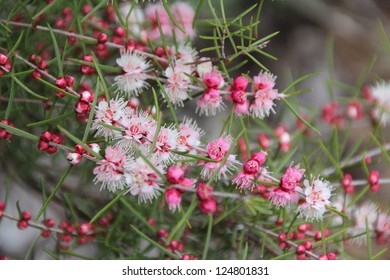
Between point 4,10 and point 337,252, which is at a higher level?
point 4,10

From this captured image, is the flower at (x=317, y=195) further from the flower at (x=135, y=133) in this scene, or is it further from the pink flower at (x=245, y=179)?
the flower at (x=135, y=133)

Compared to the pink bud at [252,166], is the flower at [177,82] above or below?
above

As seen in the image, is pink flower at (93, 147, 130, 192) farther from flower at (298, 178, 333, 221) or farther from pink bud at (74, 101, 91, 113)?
flower at (298, 178, 333, 221)

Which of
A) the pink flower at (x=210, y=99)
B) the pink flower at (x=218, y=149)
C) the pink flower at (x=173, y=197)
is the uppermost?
the pink flower at (x=210, y=99)

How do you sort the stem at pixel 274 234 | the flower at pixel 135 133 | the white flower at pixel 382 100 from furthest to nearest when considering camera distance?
1. the white flower at pixel 382 100
2. the stem at pixel 274 234
3. the flower at pixel 135 133

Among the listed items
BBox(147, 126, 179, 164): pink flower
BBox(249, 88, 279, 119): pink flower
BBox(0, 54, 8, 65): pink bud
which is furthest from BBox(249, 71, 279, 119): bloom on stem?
BBox(0, 54, 8, 65): pink bud

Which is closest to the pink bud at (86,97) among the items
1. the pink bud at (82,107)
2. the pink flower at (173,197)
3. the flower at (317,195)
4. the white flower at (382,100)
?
the pink bud at (82,107)

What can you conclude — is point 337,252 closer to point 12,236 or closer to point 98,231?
point 98,231
